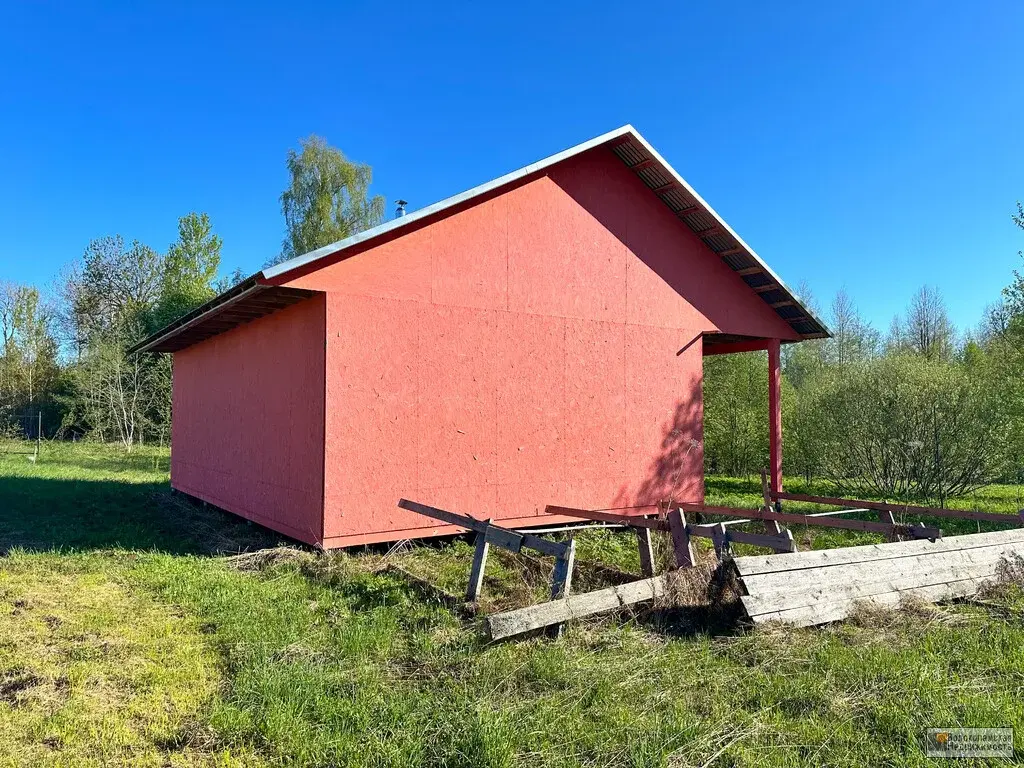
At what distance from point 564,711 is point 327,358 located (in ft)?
17.1

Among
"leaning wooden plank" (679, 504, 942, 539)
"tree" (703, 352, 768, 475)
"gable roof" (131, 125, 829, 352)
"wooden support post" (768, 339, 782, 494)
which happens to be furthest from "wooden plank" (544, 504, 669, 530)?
"tree" (703, 352, 768, 475)

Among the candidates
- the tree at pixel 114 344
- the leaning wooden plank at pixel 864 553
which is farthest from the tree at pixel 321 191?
the leaning wooden plank at pixel 864 553

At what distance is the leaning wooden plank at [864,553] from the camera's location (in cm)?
540

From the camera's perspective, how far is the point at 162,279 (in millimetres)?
35219

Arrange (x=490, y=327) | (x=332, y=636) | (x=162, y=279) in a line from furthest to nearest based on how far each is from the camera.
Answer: (x=162, y=279), (x=490, y=327), (x=332, y=636)

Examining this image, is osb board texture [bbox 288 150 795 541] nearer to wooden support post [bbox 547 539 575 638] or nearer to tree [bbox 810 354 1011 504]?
wooden support post [bbox 547 539 575 638]

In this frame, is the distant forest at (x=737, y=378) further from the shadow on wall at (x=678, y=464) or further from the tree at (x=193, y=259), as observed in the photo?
the shadow on wall at (x=678, y=464)

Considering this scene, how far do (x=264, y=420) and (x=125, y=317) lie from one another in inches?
1072

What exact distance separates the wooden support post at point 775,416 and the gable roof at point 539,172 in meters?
0.69

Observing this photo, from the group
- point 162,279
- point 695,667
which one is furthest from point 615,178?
point 162,279

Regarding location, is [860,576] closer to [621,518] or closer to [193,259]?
[621,518]

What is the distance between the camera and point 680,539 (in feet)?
20.5

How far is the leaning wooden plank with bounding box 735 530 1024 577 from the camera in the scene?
540 centimetres

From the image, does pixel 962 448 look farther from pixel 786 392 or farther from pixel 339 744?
pixel 339 744
